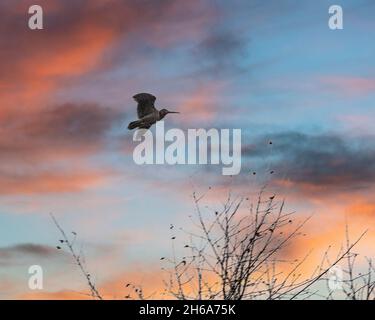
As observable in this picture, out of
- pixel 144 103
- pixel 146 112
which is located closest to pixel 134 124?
pixel 146 112

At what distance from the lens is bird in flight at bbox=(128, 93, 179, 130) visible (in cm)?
1105

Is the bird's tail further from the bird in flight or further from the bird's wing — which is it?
the bird's wing

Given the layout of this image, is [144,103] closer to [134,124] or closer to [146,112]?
[146,112]

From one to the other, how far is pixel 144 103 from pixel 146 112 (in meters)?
0.33

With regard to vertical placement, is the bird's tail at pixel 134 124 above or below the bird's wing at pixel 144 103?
below

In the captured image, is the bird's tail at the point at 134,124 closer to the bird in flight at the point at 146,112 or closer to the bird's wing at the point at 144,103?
the bird in flight at the point at 146,112

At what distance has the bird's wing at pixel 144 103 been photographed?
11.5m

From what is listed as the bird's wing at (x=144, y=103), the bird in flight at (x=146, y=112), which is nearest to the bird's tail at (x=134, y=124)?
the bird in flight at (x=146, y=112)

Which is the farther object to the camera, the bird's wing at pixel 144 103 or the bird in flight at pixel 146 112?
the bird's wing at pixel 144 103

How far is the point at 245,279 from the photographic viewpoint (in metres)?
7.93

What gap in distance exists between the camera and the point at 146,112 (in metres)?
11.5
